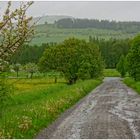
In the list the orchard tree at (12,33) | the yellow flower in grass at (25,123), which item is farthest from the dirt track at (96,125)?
the orchard tree at (12,33)

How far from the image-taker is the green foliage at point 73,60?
86.1 metres

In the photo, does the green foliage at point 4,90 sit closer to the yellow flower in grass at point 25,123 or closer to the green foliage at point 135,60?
the yellow flower in grass at point 25,123

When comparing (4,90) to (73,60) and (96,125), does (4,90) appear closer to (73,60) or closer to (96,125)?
(96,125)

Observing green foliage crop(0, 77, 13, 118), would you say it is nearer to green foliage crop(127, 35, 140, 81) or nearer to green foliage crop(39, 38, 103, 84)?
green foliage crop(127, 35, 140, 81)

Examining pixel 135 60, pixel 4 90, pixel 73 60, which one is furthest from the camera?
pixel 73 60

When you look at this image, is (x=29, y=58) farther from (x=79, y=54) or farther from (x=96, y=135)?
(x=96, y=135)

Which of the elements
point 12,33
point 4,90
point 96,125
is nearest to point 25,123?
point 4,90

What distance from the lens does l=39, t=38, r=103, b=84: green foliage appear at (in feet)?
283

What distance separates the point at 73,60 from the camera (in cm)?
8706

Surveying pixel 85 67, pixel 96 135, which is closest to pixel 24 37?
pixel 96 135

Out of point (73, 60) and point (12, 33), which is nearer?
point (12, 33)

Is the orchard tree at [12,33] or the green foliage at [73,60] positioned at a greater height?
the orchard tree at [12,33]

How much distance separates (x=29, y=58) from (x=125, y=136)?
535 ft

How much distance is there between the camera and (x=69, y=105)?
3472 cm
